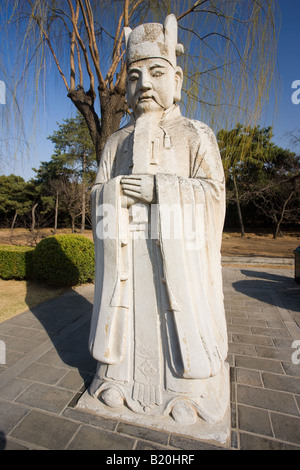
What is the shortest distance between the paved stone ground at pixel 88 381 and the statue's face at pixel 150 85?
102 inches

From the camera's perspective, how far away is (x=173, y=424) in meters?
1.85

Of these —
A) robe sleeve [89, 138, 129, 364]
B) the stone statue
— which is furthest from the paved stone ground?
robe sleeve [89, 138, 129, 364]

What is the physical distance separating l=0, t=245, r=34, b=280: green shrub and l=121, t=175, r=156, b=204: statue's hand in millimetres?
5717

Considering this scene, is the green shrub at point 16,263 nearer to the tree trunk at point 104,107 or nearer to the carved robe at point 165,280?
the tree trunk at point 104,107

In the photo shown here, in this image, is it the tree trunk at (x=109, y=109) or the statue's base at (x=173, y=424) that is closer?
the statue's base at (x=173, y=424)

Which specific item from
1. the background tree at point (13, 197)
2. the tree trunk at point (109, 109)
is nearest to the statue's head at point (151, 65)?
the tree trunk at point (109, 109)

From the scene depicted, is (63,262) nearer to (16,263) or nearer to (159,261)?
(16,263)

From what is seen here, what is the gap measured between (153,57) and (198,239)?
152 cm

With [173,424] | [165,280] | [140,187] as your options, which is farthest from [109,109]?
[173,424]

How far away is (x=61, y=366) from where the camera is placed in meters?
2.73

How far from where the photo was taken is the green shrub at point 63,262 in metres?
6.04

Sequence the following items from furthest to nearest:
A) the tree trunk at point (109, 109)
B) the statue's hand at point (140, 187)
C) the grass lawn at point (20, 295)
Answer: the tree trunk at point (109, 109)
the grass lawn at point (20, 295)
the statue's hand at point (140, 187)
